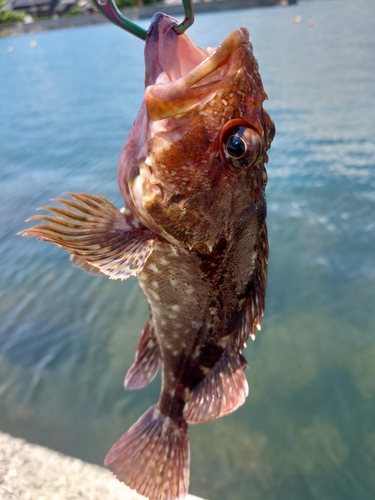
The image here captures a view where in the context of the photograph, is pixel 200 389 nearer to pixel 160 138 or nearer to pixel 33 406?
pixel 160 138

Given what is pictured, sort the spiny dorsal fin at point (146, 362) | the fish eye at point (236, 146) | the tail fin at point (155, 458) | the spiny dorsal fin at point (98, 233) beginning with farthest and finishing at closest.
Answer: the spiny dorsal fin at point (146, 362), the tail fin at point (155, 458), the spiny dorsal fin at point (98, 233), the fish eye at point (236, 146)

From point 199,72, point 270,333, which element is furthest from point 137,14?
point 199,72

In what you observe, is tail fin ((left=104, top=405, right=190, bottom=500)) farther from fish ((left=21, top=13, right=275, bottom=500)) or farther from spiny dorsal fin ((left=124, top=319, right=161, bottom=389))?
spiny dorsal fin ((left=124, top=319, right=161, bottom=389))

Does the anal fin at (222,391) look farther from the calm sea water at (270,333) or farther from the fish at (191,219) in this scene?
the calm sea water at (270,333)

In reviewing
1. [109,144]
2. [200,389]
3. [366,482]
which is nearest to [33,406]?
[200,389]

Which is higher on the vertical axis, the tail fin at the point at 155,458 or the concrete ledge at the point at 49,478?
the tail fin at the point at 155,458

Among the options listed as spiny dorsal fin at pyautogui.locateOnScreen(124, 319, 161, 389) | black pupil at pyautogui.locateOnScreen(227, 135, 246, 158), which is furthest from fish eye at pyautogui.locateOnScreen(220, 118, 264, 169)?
spiny dorsal fin at pyautogui.locateOnScreen(124, 319, 161, 389)

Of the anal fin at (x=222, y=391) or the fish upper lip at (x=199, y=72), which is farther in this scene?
the anal fin at (x=222, y=391)

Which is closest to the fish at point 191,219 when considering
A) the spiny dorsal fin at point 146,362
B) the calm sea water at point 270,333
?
the spiny dorsal fin at point 146,362
